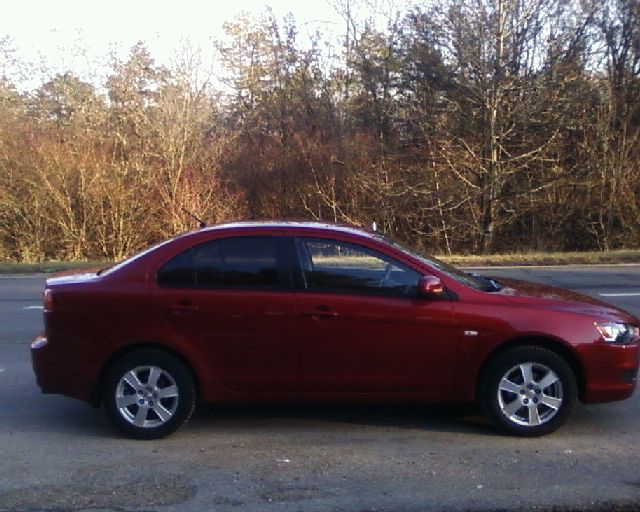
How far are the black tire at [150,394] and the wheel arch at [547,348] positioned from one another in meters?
2.10

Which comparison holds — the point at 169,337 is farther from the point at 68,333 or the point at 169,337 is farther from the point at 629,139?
the point at 629,139

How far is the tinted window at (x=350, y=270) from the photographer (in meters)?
5.73

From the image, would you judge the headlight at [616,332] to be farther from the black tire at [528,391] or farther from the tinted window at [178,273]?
the tinted window at [178,273]

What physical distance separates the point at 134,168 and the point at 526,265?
12837mm

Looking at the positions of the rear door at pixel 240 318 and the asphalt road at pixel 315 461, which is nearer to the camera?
the asphalt road at pixel 315 461

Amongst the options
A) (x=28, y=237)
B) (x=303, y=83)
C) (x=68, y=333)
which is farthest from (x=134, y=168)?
(x=68, y=333)

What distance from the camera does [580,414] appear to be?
6262 millimetres

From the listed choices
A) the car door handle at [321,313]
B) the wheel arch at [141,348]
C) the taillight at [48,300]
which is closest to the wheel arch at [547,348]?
the car door handle at [321,313]

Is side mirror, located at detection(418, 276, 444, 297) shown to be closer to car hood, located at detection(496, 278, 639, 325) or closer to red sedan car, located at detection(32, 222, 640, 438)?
red sedan car, located at detection(32, 222, 640, 438)

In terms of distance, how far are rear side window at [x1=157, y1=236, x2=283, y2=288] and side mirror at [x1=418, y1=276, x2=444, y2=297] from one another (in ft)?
3.31

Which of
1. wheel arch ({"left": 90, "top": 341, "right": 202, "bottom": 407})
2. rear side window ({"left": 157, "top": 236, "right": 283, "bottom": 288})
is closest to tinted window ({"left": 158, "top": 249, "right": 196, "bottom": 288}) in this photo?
rear side window ({"left": 157, "top": 236, "right": 283, "bottom": 288})

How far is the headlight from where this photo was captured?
5.65 meters

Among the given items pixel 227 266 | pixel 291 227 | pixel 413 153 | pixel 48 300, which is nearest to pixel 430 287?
pixel 291 227

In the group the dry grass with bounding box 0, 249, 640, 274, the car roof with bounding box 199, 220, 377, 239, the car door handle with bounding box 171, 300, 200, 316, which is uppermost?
the car roof with bounding box 199, 220, 377, 239
